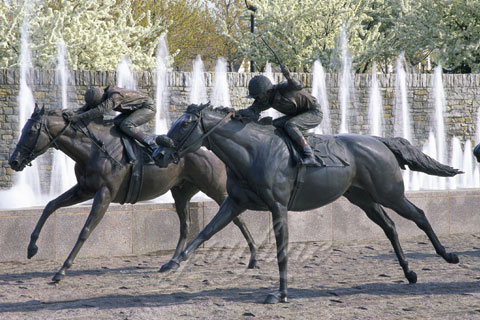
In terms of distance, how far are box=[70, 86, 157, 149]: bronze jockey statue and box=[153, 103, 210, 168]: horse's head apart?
2203mm

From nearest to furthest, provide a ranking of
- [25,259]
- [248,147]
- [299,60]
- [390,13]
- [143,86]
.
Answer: [248,147], [25,259], [143,86], [299,60], [390,13]

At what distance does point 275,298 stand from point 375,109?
55.8ft

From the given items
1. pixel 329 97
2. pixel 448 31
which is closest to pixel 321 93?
pixel 329 97

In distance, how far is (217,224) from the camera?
7273mm

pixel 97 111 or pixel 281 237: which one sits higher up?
pixel 97 111

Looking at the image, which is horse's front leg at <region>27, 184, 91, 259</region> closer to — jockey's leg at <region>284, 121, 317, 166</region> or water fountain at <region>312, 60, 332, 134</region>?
jockey's leg at <region>284, 121, 317, 166</region>

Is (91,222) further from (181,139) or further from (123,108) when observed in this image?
(181,139)

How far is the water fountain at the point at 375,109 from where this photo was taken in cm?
2344

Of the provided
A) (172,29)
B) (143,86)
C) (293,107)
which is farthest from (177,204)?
(172,29)

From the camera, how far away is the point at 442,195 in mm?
12430

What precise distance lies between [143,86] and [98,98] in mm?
11529

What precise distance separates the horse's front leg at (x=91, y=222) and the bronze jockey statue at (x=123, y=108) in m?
0.84

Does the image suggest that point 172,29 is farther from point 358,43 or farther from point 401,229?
point 401,229

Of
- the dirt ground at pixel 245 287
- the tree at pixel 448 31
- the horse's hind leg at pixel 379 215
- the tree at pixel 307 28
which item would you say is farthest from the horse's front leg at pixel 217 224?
the tree at pixel 307 28
